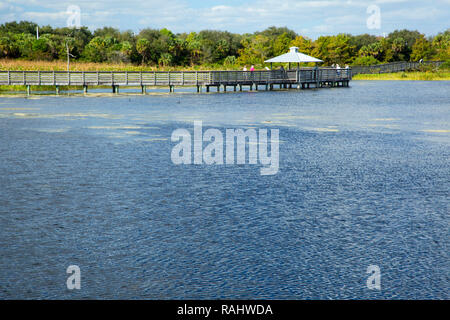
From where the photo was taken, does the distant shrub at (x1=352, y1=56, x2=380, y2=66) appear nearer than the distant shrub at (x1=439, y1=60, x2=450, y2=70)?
No

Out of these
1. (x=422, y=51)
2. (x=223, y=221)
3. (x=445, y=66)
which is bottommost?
(x=223, y=221)

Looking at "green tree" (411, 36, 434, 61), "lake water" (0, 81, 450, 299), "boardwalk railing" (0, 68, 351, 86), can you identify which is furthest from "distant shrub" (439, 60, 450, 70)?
"lake water" (0, 81, 450, 299)

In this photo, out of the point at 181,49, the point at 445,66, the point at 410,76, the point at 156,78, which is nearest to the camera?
the point at 156,78

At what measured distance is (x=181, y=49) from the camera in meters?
114

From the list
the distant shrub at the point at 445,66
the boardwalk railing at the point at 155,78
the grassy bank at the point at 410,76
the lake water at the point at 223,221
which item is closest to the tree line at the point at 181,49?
the distant shrub at the point at 445,66

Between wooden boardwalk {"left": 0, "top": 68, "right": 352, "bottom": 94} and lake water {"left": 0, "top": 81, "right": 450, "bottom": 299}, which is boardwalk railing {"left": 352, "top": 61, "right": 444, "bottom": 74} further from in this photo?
lake water {"left": 0, "top": 81, "right": 450, "bottom": 299}

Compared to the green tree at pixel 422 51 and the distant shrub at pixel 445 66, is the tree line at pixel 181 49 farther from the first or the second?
the distant shrub at pixel 445 66

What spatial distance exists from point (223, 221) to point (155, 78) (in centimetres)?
4654

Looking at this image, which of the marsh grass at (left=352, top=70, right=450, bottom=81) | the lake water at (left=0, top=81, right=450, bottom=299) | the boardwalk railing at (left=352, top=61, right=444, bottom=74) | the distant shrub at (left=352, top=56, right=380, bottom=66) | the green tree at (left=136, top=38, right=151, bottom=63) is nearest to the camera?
the lake water at (left=0, top=81, right=450, bottom=299)

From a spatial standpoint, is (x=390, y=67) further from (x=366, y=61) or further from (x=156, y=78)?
(x=156, y=78)

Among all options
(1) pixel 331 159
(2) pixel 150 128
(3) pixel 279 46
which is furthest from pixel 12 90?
(3) pixel 279 46

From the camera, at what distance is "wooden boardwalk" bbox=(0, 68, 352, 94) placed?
51.0 m

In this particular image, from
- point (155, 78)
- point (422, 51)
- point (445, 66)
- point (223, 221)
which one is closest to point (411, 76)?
point (445, 66)

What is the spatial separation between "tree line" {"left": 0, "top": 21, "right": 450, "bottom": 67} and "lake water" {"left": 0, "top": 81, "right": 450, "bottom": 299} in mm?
78171
